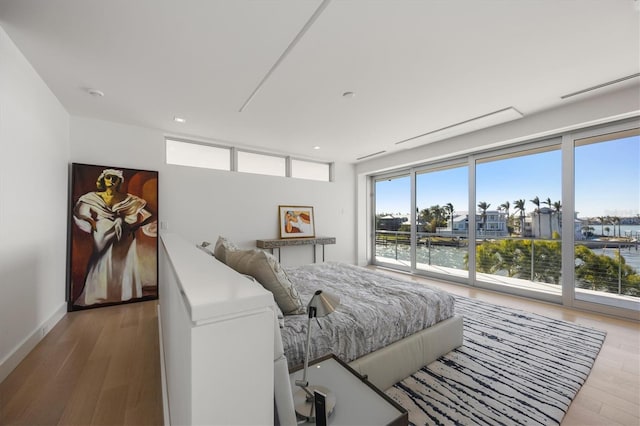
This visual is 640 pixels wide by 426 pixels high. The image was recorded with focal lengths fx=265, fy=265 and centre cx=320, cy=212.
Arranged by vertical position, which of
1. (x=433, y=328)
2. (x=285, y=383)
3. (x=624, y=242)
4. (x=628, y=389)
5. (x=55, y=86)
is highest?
(x=55, y=86)

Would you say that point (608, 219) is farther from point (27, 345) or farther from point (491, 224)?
point (27, 345)

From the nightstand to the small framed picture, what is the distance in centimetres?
379

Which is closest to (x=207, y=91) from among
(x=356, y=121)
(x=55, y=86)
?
(x=55, y=86)

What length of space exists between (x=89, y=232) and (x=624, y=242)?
21.6ft

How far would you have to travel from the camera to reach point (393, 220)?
6059 millimetres

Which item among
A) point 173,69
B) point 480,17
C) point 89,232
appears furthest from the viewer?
point 89,232

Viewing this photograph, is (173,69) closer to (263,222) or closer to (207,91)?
(207,91)

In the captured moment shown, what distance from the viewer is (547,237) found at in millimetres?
3748

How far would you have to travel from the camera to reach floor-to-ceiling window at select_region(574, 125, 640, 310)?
3.10 metres

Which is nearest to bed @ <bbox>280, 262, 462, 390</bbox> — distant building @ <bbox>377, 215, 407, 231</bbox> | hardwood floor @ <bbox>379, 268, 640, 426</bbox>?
hardwood floor @ <bbox>379, 268, 640, 426</bbox>

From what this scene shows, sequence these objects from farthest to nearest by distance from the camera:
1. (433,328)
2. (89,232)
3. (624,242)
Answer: (89,232) → (624,242) → (433,328)

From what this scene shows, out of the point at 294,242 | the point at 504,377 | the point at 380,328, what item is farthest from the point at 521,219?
the point at 294,242

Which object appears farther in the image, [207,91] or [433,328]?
[207,91]

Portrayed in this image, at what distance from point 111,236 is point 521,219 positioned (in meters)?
5.84
